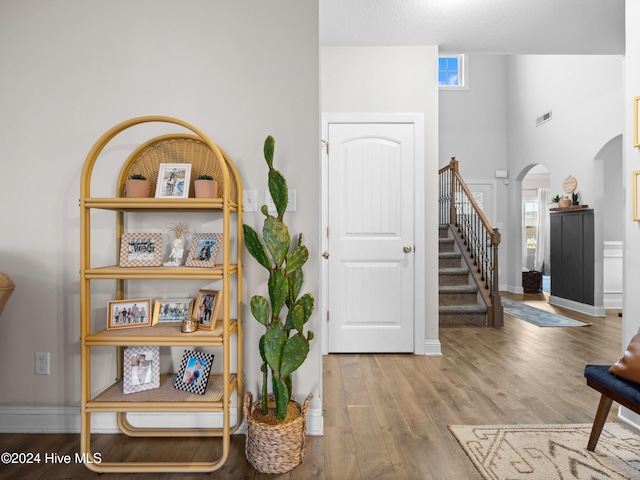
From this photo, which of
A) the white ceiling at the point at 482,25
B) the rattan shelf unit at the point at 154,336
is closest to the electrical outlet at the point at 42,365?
the rattan shelf unit at the point at 154,336

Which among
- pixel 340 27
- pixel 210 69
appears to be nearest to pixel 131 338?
pixel 210 69

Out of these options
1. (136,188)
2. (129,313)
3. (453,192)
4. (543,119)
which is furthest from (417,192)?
(543,119)

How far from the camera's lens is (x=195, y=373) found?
195cm

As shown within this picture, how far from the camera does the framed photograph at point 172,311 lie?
201 cm

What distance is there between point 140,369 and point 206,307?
0.43 m

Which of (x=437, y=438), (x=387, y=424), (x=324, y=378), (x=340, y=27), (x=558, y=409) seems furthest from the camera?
(x=340, y=27)

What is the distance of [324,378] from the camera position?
3.04 meters

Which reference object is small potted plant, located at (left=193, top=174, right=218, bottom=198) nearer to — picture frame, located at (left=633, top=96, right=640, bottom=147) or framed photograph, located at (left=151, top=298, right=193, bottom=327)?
framed photograph, located at (left=151, top=298, right=193, bottom=327)

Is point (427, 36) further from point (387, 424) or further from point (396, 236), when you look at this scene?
point (387, 424)

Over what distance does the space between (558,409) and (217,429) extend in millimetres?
2066

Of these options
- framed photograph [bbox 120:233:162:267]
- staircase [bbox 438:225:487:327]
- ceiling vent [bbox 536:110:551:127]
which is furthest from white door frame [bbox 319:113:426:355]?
ceiling vent [bbox 536:110:551:127]

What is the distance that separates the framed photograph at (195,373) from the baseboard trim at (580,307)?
5.48m

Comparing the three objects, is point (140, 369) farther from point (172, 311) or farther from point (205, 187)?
point (205, 187)

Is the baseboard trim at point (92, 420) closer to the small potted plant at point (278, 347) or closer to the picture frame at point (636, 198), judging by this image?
the small potted plant at point (278, 347)
